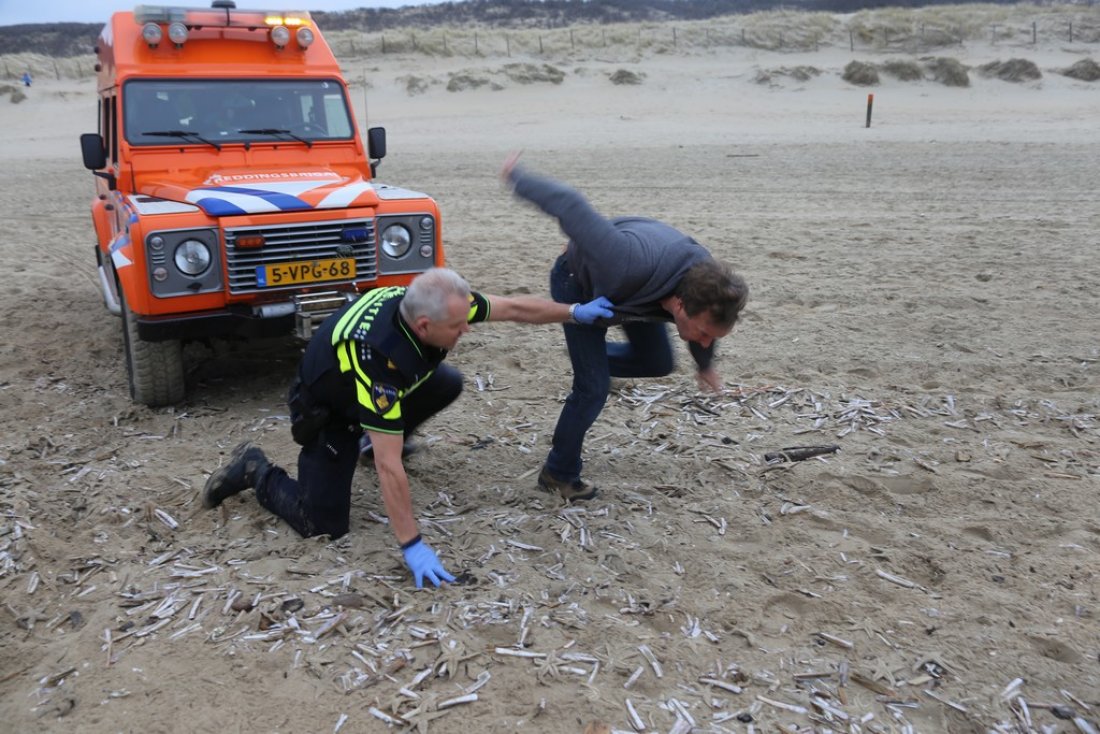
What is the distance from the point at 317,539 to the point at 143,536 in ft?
2.85

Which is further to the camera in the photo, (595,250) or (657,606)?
(595,250)

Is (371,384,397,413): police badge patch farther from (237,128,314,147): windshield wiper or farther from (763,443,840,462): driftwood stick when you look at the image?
(237,128,314,147): windshield wiper

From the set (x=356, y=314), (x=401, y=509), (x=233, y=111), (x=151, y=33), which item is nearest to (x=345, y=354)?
(x=356, y=314)

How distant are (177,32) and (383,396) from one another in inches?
170

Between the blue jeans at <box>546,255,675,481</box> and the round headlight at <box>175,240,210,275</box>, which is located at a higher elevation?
the round headlight at <box>175,240,210,275</box>

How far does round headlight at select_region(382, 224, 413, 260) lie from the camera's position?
6160 mm

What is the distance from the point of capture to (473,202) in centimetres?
1383

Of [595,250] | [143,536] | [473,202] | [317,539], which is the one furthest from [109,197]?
[473,202]

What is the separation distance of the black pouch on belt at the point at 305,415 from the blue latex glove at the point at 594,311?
123 centimetres

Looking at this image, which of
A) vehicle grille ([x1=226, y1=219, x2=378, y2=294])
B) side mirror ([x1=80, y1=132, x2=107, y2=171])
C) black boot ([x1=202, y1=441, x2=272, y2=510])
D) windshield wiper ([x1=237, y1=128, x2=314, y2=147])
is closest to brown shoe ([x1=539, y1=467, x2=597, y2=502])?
black boot ([x1=202, y1=441, x2=272, y2=510])

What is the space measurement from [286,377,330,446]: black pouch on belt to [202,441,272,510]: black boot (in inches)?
16.3

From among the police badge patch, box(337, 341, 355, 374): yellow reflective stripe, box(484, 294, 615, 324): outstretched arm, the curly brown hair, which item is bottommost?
the police badge patch

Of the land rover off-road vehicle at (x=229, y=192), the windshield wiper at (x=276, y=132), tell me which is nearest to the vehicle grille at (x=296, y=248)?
the land rover off-road vehicle at (x=229, y=192)

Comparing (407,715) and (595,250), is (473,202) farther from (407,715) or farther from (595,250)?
(407,715)
